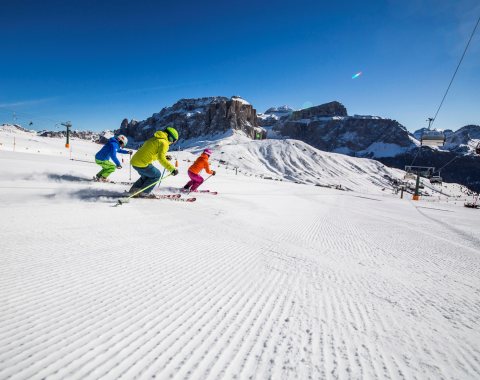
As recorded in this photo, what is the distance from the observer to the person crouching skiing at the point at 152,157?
7598mm

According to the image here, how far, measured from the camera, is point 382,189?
9206 cm

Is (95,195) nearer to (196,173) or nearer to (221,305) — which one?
(196,173)

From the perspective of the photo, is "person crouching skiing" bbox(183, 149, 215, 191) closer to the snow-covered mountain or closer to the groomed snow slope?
the groomed snow slope

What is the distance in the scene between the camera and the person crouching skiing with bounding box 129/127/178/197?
24.9ft

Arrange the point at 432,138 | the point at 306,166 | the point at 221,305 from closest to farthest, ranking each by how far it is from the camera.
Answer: the point at 221,305, the point at 432,138, the point at 306,166

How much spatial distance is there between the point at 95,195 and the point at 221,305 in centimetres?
661

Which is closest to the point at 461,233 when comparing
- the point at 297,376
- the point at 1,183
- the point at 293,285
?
the point at 293,285

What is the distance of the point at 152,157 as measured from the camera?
784cm

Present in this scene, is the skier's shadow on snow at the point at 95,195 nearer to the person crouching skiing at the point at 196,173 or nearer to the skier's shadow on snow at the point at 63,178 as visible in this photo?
the skier's shadow on snow at the point at 63,178

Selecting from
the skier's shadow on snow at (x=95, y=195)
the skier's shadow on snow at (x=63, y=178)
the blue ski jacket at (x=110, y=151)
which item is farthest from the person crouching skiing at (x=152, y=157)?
the skier's shadow on snow at (x=63, y=178)

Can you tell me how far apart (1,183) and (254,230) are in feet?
25.9

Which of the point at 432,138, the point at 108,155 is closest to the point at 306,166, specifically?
the point at 432,138

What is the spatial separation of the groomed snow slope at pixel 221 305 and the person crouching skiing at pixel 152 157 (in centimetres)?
310

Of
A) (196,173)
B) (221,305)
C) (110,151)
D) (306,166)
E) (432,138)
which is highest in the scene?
(432,138)
